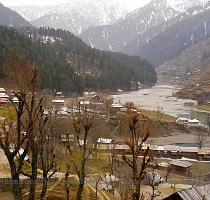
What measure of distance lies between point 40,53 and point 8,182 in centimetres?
14673

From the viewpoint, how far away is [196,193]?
2992 cm

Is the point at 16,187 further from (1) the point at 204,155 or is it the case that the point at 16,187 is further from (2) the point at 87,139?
(1) the point at 204,155

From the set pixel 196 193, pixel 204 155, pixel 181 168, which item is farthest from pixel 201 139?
pixel 196 193

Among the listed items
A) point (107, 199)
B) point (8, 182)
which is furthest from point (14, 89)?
point (107, 199)

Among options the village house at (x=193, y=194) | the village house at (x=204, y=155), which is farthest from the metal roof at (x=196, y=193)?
the village house at (x=204, y=155)

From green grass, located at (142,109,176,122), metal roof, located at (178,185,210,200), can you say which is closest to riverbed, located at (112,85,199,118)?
green grass, located at (142,109,176,122)

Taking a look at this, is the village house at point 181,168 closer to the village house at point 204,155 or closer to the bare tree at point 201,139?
the village house at point 204,155

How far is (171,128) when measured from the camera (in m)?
116

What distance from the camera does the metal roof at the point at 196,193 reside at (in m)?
29.1

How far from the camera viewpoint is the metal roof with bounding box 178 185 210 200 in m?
29.1

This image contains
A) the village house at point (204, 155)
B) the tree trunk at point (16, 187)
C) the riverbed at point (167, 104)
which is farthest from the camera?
the riverbed at point (167, 104)

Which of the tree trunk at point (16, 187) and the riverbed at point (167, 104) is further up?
the tree trunk at point (16, 187)

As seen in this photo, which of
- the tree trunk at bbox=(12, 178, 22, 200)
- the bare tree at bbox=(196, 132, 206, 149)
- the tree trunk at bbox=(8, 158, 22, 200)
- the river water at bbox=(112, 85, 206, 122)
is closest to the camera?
the tree trunk at bbox=(8, 158, 22, 200)

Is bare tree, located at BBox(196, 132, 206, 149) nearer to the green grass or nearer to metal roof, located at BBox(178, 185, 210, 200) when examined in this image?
the green grass
